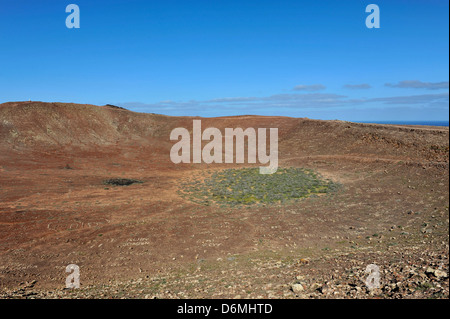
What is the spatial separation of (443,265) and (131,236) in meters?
10.5

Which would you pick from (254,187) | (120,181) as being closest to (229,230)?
(254,187)

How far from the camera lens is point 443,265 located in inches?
273

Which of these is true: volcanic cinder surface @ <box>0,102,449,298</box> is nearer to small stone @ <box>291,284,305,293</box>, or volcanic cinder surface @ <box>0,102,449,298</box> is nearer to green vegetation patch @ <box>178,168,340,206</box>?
small stone @ <box>291,284,305,293</box>

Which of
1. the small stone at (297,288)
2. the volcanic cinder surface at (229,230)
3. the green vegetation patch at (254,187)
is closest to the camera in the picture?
the small stone at (297,288)

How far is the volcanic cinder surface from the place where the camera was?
24.9ft

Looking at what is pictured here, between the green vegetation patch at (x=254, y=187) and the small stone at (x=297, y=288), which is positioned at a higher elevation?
the green vegetation patch at (x=254, y=187)

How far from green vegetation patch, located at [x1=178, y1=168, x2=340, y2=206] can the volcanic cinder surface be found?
3.36 feet

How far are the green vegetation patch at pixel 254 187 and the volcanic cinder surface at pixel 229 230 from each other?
40.3 inches

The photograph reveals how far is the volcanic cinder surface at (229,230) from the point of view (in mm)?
7578

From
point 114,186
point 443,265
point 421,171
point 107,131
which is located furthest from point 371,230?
point 107,131

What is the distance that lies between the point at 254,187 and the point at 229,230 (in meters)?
7.76

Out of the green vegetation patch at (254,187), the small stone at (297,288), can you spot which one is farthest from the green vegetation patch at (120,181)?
the small stone at (297,288)

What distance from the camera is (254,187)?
20.1 m

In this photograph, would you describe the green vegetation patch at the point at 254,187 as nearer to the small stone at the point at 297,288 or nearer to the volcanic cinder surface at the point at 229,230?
the volcanic cinder surface at the point at 229,230
